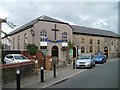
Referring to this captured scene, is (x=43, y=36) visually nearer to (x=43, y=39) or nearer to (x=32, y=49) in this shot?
(x=43, y=39)

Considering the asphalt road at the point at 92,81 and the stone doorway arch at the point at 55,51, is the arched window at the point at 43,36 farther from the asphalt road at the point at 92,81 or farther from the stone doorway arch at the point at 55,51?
the asphalt road at the point at 92,81

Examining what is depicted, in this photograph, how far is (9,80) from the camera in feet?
47.0

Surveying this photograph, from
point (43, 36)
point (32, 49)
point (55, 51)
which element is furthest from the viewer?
point (55, 51)

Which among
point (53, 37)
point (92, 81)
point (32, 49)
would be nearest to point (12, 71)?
point (92, 81)

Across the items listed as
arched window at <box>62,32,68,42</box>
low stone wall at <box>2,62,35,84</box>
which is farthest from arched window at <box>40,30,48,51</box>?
low stone wall at <box>2,62,35,84</box>

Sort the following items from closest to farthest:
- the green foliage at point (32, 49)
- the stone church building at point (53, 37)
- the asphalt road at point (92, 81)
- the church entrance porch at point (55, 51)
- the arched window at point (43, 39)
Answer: the asphalt road at point (92, 81), the green foliage at point (32, 49), the stone church building at point (53, 37), the arched window at point (43, 39), the church entrance porch at point (55, 51)

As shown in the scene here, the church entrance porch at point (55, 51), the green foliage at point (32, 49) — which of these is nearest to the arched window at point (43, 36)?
the church entrance porch at point (55, 51)

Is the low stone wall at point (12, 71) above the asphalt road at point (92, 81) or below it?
above

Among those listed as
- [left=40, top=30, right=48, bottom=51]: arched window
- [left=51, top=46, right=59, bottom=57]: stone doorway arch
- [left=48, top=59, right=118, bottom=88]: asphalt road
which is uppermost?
[left=40, top=30, right=48, bottom=51]: arched window

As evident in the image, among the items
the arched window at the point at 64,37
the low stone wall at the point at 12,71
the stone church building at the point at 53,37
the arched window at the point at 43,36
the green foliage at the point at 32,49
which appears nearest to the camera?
the low stone wall at the point at 12,71

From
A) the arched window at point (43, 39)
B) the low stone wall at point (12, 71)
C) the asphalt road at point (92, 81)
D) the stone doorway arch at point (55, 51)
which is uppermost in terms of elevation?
the arched window at point (43, 39)

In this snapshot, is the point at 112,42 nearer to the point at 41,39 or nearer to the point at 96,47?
the point at 96,47

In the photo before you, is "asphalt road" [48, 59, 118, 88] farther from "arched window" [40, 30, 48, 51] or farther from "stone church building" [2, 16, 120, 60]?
"arched window" [40, 30, 48, 51]

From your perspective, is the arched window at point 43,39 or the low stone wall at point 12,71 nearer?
the low stone wall at point 12,71
